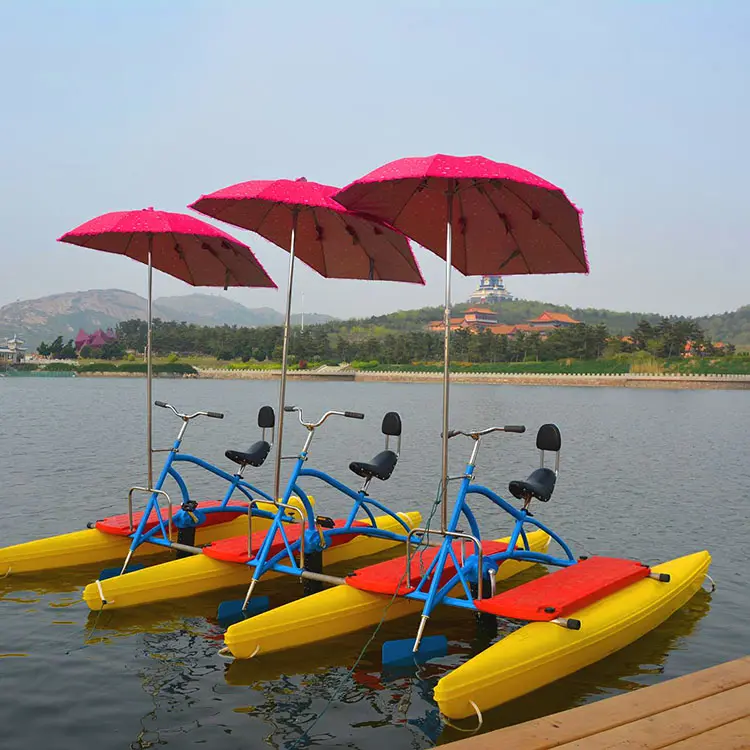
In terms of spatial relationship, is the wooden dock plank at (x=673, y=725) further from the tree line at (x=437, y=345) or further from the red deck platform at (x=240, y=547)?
the tree line at (x=437, y=345)

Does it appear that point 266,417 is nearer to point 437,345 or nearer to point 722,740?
point 722,740

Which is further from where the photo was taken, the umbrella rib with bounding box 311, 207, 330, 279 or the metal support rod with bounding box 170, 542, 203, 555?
the umbrella rib with bounding box 311, 207, 330, 279

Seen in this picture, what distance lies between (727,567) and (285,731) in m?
7.66

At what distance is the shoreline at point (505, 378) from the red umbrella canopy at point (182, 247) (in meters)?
102

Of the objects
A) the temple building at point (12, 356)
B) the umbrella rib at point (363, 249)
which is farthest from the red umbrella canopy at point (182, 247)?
the temple building at point (12, 356)

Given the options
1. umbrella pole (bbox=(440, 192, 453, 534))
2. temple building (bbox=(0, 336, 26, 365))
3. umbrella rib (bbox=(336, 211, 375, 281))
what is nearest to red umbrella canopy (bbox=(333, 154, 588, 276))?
umbrella pole (bbox=(440, 192, 453, 534))

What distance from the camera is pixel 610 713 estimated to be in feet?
15.0

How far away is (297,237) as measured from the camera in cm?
975

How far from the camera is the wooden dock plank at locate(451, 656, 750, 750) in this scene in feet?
13.9

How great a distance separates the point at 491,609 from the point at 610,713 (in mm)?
1683

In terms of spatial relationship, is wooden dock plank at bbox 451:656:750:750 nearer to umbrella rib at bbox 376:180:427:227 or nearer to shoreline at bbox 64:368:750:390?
umbrella rib at bbox 376:180:427:227

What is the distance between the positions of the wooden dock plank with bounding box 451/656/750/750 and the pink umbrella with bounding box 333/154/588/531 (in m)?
2.34

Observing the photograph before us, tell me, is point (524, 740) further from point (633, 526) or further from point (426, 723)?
point (633, 526)

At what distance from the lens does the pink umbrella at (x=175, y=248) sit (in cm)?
A: 886
